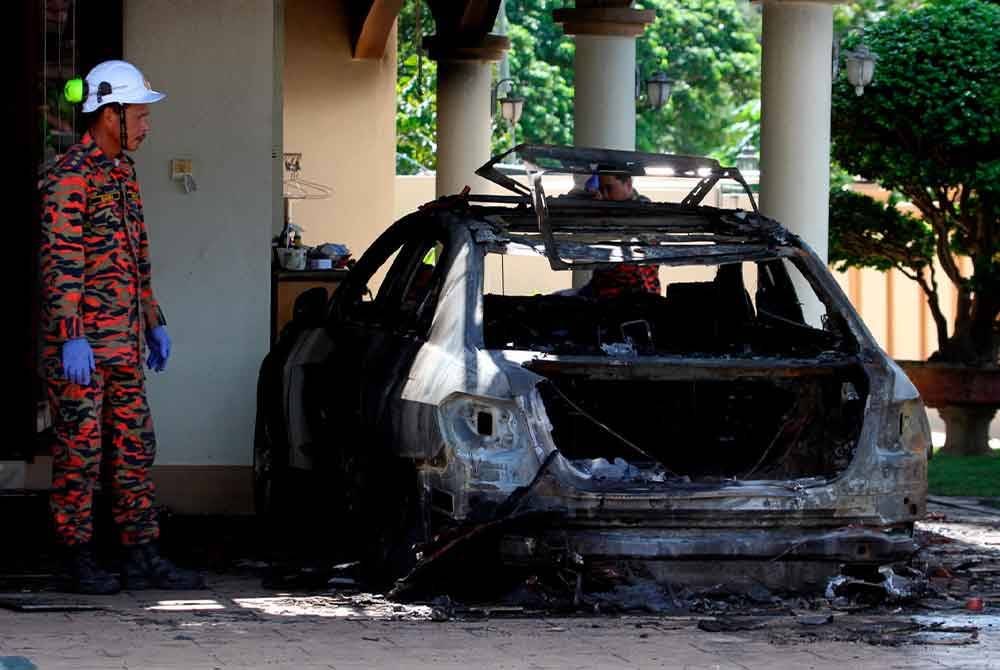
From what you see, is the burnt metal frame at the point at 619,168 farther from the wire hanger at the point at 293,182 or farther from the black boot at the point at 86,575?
the wire hanger at the point at 293,182

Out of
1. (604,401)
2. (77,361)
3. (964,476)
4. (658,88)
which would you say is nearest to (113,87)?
(77,361)

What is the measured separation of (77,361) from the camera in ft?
24.2

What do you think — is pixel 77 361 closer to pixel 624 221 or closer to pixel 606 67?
pixel 624 221

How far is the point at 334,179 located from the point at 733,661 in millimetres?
17990

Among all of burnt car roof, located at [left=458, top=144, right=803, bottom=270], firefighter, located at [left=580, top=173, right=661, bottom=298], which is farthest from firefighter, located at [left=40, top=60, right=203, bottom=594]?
firefighter, located at [left=580, top=173, right=661, bottom=298]

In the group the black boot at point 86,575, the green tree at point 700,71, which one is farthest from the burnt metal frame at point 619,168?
the green tree at point 700,71

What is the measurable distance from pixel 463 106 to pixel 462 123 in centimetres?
25

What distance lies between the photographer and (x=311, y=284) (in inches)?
470

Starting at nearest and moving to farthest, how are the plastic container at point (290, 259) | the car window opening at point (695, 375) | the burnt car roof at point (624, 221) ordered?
the car window opening at point (695, 375)
the burnt car roof at point (624, 221)
the plastic container at point (290, 259)

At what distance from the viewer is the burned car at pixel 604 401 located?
7027 millimetres

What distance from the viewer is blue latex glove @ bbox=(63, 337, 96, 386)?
7371 millimetres

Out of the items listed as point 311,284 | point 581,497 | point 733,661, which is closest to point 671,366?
point 581,497

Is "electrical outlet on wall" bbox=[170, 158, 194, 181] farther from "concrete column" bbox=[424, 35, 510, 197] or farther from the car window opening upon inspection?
"concrete column" bbox=[424, 35, 510, 197]

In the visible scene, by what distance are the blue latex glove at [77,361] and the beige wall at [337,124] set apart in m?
15.7
